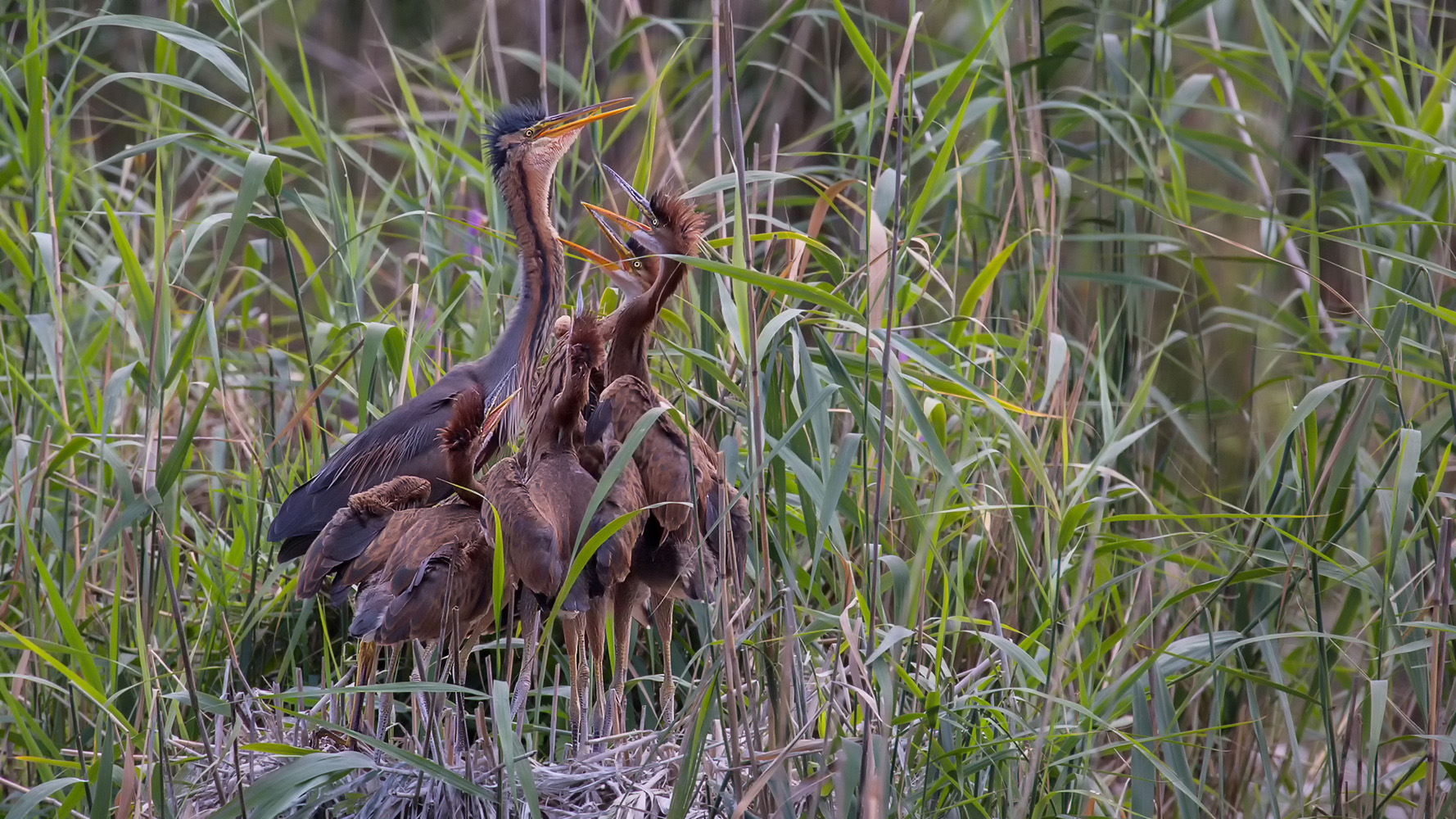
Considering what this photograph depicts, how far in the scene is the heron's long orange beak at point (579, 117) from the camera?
2.90 meters

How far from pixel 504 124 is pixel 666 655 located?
1.42 m

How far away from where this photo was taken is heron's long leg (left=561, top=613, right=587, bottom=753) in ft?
7.22

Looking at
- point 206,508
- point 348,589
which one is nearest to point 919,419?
point 348,589

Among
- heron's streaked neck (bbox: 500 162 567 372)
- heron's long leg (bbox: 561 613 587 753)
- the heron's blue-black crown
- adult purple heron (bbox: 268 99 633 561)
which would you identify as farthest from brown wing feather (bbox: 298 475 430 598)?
the heron's blue-black crown

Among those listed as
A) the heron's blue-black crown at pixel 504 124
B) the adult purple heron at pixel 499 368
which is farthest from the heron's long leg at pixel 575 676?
the heron's blue-black crown at pixel 504 124

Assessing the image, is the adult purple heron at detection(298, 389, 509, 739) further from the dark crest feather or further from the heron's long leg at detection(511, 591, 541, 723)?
the dark crest feather

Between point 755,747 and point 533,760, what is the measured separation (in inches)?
16.8

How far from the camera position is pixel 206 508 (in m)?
3.63

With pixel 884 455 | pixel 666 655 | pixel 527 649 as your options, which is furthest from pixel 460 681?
pixel 884 455

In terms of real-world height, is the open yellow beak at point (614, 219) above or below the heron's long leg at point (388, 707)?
above

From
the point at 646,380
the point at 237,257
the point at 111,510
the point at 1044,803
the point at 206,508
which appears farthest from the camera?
the point at 237,257

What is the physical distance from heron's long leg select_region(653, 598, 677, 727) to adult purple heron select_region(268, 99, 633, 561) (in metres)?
0.44

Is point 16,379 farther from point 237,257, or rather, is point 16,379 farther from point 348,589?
point 237,257

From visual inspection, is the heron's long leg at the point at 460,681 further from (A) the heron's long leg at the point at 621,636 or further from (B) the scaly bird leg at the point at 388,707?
(A) the heron's long leg at the point at 621,636
